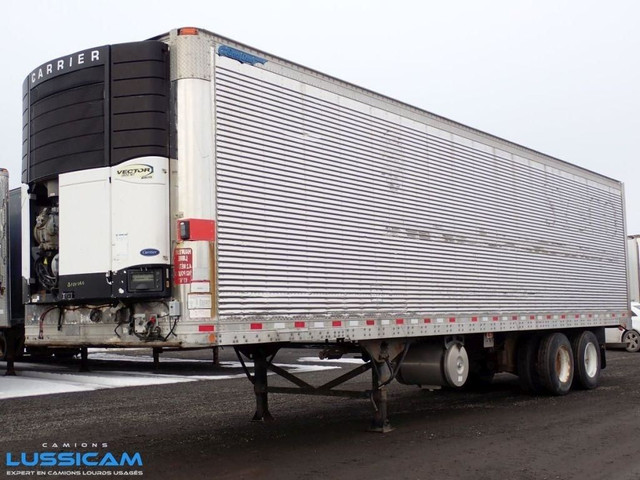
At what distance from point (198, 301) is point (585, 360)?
961cm

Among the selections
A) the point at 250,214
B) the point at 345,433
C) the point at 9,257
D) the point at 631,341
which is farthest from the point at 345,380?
the point at 631,341

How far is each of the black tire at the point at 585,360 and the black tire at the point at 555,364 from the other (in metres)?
0.27

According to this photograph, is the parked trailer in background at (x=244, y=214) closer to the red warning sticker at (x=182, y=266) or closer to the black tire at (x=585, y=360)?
the red warning sticker at (x=182, y=266)

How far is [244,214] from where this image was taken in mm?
7277

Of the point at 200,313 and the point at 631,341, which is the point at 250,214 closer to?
the point at 200,313

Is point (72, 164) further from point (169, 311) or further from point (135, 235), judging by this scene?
point (169, 311)

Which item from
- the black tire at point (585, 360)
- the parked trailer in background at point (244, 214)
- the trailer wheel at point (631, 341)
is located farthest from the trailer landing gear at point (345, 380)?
the trailer wheel at point (631, 341)

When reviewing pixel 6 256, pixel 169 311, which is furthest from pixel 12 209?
pixel 169 311

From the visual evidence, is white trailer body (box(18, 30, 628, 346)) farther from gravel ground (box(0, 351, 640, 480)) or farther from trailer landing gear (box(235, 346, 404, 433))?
gravel ground (box(0, 351, 640, 480))

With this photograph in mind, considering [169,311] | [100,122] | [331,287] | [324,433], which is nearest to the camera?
[169,311]

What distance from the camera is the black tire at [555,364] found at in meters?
12.8

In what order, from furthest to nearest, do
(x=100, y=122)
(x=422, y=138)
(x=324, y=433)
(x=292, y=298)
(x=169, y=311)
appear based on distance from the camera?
1. (x=422, y=138)
2. (x=324, y=433)
3. (x=292, y=298)
4. (x=100, y=122)
5. (x=169, y=311)

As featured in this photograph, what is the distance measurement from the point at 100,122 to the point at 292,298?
2571 mm

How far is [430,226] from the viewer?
9.98 m
